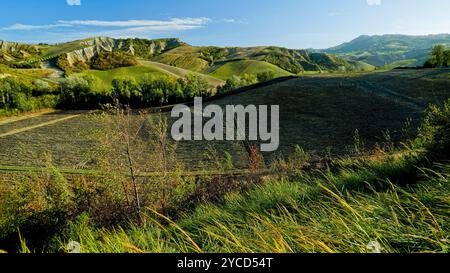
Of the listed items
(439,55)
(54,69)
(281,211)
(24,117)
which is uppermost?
(54,69)

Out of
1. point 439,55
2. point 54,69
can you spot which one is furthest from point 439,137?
point 54,69

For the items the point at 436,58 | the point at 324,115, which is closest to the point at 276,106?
the point at 324,115

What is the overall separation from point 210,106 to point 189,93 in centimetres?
2306

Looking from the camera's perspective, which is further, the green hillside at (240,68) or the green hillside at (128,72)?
the green hillside at (240,68)

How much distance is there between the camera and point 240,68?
596ft

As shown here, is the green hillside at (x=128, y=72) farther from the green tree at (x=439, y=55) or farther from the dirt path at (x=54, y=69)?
the green tree at (x=439, y=55)

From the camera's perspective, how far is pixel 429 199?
3371 mm

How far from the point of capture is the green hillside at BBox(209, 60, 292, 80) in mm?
172825

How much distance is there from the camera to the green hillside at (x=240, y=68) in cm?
17282

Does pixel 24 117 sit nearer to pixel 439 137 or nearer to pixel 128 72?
pixel 439 137

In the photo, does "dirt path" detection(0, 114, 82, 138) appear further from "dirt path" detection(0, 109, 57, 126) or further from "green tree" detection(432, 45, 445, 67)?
"green tree" detection(432, 45, 445, 67)

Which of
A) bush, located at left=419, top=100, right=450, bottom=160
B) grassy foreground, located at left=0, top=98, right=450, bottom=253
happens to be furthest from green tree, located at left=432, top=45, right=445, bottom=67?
bush, located at left=419, top=100, right=450, bottom=160

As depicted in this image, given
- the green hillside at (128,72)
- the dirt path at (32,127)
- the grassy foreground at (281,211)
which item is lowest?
the dirt path at (32,127)

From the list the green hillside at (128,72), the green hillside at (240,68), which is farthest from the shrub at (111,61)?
the green hillside at (240,68)
